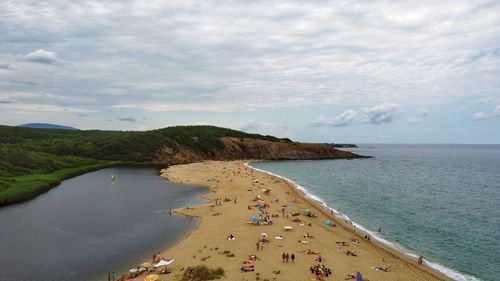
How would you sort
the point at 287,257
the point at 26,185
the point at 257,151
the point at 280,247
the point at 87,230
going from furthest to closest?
the point at 257,151 → the point at 26,185 → the point at 87,230 → the point at 280,247 → the point at 287,257

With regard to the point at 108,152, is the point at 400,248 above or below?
below

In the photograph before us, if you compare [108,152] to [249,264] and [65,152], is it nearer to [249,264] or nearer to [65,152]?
[65,152]

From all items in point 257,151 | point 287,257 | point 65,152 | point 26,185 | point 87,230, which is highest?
point 257,151

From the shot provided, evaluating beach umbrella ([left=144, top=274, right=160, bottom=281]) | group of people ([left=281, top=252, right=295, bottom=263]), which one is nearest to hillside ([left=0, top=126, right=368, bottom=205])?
beach umbrella ([left=144, top=274, right=160, bottom=281])

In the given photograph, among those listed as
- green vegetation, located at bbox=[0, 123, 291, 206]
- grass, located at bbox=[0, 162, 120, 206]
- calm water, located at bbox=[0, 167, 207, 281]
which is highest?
green vegetation, located at bbox=[0, 123, 291, 206]

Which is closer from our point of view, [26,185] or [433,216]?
[433,216]

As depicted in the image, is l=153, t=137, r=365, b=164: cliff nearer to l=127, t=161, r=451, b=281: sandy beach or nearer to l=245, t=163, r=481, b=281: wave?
l=127, t=161, r=451, b=281: sandy beach

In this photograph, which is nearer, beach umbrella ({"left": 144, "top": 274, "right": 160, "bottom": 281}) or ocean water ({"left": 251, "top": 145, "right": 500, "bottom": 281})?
beach umbrella ({"left": 144, "top": 274, "right": 160, "bottom": 281})

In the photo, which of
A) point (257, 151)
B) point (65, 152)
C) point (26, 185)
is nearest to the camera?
point (26, 185)

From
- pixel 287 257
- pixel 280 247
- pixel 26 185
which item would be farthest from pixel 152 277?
pixel 26 185
